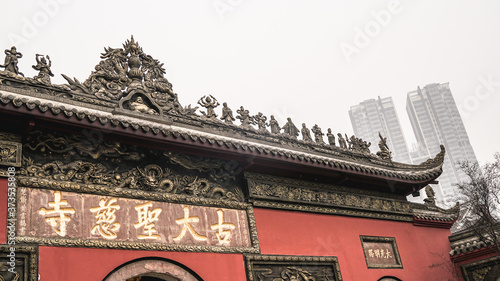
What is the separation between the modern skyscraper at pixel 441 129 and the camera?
4934 centimetres

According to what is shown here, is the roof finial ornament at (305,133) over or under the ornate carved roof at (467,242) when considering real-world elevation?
over

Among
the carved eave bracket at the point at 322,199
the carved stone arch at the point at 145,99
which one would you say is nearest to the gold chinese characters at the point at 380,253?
the carved eave bracket at the point at 322,199

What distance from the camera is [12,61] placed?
5625 millimetres

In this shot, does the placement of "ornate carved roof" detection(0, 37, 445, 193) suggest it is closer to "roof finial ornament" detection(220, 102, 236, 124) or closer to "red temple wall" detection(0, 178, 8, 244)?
"roof finial ornament" detection(220, 102, 236, 124)

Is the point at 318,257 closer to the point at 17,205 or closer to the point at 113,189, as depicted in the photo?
the point at 113,189

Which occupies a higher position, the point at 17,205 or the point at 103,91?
the point at 103,91

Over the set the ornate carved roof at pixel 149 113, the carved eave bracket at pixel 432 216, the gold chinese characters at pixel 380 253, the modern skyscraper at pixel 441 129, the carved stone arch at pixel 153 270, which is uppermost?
the modern skyscraper at pixel 441 129

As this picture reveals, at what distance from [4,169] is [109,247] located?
1.32 metres

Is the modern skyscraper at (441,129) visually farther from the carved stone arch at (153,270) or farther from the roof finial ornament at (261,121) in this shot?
the carved stone arch at (153,270)

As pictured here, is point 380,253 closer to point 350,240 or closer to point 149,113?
point 350,240

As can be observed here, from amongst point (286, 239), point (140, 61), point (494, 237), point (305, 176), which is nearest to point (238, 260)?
point (286, 239)

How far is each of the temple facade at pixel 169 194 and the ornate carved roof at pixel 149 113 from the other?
0.02 metres

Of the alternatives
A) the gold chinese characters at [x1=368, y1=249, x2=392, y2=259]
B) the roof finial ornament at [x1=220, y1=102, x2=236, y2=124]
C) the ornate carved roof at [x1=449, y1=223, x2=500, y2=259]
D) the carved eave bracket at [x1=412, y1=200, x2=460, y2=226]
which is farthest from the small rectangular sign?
the roof finial ornament at [x1=220, y1=102, x2=236, y2=124]

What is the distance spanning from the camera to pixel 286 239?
6.77 metres
